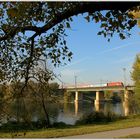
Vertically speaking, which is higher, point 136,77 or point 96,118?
point 136,77

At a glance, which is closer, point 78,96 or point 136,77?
point 136,77

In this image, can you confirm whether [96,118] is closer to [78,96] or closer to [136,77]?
[136,77]

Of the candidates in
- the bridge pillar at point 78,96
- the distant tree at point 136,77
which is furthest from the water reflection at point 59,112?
the bridge pillar at point 78,96

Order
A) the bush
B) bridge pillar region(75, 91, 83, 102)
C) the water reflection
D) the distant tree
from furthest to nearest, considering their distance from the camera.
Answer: bridge pillar region(75, 91, 83, 102) < the distant tree < the bush < the water reflection

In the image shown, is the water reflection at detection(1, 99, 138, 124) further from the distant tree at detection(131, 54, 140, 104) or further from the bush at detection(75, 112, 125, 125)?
the bush at detection(75, 112, 125, 125)

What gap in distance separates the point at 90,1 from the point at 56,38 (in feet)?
6.37

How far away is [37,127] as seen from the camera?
22.8m

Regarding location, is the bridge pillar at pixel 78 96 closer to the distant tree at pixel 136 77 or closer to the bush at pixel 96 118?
the distant tree at pixel 136 77

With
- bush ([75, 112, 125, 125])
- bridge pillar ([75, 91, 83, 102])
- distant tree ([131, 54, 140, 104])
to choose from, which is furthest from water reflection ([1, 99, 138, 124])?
bridge pillar ([75, 91, 83, 102])

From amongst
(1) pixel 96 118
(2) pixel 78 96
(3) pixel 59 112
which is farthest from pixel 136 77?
(2) pixel 78 96

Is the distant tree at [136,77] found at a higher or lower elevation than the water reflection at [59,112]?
higher

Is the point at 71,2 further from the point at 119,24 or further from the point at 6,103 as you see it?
the point at 6,103

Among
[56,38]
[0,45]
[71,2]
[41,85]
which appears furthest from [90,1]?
[41,85]

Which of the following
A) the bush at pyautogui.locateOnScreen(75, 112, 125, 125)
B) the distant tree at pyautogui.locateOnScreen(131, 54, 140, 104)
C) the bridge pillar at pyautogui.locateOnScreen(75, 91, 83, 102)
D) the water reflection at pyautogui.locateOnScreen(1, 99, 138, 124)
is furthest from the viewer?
the bridge pillar at pyautogui.locateOnScreen(75, 91, 83, 102)
